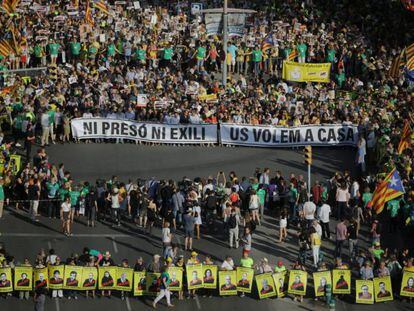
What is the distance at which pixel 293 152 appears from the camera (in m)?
54.0

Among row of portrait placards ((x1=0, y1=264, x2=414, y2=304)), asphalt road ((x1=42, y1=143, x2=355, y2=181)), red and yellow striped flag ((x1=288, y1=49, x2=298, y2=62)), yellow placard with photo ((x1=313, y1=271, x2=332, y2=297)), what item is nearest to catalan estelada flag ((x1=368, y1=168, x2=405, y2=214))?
row of portrait placards ((x1=0, y1=264, x2=414, y2=304))

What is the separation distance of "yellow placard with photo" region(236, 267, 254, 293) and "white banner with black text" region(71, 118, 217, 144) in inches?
497

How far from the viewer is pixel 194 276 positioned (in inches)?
1667

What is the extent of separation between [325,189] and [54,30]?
19.1 metres

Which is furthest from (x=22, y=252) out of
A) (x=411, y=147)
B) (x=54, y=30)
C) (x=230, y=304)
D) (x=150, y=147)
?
(x=54, y=30)

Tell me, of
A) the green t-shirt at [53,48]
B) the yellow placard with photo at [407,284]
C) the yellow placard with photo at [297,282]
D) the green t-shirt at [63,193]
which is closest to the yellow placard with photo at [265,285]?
the yellow placard with photo at [297,282]

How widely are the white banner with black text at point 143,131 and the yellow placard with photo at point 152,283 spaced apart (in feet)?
42.3

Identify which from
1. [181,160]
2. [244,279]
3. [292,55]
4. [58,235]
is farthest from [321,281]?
[292,55]

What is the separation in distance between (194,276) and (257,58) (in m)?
19.9

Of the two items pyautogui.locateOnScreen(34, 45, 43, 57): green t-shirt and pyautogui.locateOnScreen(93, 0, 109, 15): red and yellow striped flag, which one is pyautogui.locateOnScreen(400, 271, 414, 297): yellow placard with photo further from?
pyautogui.locateOnScreen(93, 0, 109, 15): red and yellow striped flag

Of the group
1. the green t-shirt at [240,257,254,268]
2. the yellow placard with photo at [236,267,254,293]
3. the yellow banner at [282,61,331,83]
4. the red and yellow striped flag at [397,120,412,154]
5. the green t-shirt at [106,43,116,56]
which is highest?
the green t-shirt at [106,43,116,56]

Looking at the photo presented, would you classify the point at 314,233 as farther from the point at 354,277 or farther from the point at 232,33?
the point at 232,33

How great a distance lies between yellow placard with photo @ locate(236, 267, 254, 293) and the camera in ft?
139

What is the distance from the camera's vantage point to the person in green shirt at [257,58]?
60281mm
